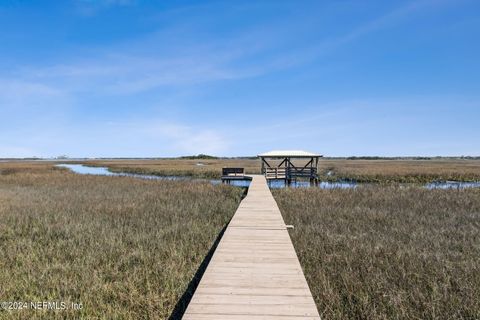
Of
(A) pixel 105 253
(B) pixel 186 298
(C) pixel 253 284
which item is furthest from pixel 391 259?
(A) pixel 105 253

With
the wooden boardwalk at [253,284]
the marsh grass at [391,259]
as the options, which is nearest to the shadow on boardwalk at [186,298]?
the wooden boardwalk at [253,284]

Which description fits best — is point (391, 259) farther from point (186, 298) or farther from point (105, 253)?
point (105, 253)

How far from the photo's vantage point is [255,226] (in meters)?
7.77

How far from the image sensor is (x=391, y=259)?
6.69 metres

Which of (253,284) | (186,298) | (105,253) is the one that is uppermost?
(253,284)

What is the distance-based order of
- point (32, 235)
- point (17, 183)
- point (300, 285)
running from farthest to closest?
point (17, 183)
point (32, 235)
point (300, 285)

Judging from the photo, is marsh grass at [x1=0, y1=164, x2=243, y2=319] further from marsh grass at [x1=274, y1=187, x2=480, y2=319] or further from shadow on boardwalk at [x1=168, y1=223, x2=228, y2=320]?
marsh grass at [x1=274, y1=187, x2=480, y2=319]

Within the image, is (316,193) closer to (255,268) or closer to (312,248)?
(312,248)

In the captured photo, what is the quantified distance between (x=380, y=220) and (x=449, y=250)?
340 centimetres

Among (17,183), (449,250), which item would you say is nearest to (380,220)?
(449,250)

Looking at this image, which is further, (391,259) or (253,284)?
(391,259)

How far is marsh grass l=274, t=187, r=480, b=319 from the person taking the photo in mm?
4727

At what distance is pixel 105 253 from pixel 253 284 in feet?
15.1

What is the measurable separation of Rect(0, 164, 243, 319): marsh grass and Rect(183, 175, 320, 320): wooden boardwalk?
109 cm
